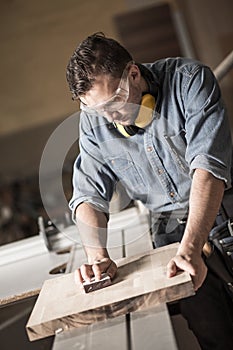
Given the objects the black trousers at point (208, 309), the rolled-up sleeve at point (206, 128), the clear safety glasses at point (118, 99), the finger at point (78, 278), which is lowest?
the black trousers at point (208, 309)

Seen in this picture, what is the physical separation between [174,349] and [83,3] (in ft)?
11.2

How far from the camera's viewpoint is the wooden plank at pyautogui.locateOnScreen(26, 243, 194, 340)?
0.94 m

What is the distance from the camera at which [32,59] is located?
3.93m

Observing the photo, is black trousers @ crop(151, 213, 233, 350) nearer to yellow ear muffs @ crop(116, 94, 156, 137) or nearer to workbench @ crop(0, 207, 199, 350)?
workbench @ crop(0, 207, 199, 350)

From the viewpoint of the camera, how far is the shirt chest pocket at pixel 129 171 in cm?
131

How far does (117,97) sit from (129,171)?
0.21 m

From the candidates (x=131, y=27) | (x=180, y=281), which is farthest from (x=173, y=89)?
(x=131, y=27)

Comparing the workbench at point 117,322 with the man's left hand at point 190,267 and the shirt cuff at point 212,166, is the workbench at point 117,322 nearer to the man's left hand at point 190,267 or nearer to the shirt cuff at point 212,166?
the man's left hand at point 190,267

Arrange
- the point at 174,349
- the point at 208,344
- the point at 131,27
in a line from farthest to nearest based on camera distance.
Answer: the point at 131,27, the point at 208,344, the point at 174,349

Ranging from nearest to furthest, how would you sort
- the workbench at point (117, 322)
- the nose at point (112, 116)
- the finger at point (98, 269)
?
the workbench at point (117, 322) → the finger at point (98, 269) → the nose at point (112, 116)

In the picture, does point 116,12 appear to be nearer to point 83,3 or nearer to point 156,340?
point 83,3

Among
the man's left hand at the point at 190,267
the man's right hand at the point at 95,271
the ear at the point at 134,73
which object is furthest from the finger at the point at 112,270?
the ear at the point at 134,73

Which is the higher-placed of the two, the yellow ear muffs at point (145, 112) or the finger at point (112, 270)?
the yellow ear muffs at point (145, 112)

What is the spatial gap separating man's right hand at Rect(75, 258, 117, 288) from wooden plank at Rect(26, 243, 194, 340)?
2cm
